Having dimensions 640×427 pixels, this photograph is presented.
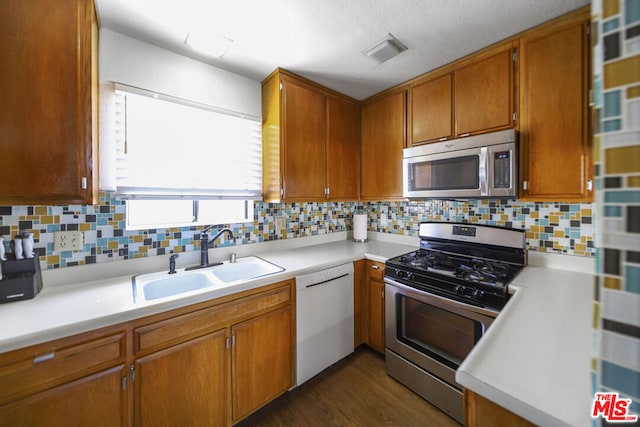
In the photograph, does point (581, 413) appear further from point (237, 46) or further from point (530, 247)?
point (237, 46)

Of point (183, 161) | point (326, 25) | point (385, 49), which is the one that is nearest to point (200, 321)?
point (183, 161)

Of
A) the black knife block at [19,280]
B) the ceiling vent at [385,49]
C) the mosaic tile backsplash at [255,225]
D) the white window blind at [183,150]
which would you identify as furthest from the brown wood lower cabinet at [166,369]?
the ceiling vent at [385,49]

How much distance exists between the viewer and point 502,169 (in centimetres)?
158

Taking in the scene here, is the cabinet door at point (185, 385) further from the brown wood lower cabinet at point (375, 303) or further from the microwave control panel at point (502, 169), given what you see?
the microwave control panel at point (502, 169)

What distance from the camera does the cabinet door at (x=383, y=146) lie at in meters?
2.25

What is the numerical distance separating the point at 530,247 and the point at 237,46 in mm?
2466

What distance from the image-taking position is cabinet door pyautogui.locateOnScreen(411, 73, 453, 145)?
1.90 meters

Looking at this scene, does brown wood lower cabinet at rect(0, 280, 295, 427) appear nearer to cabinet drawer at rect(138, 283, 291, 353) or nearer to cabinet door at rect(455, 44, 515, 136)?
cabinet drawer at rect(138, 283, 291, 353)

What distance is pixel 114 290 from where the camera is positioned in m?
1.35

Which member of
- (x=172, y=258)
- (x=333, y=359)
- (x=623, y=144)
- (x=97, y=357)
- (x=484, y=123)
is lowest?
(x=333, y=359)

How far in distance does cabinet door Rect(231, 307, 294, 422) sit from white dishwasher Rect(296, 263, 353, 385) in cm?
10

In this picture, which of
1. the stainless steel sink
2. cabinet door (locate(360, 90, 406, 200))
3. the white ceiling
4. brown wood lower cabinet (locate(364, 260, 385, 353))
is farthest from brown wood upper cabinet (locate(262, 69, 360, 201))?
brown wood lower cabinet (locate(364, 260, 385, 353))

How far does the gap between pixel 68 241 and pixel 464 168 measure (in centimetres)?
253

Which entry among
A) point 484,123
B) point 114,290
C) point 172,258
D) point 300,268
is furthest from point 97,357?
point 484,123
